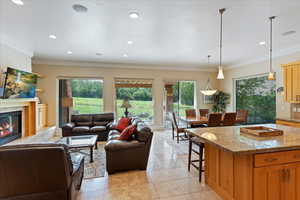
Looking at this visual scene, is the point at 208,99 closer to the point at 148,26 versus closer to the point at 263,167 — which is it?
the point at 148,26

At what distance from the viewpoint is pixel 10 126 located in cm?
451

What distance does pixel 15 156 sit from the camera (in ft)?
5.24

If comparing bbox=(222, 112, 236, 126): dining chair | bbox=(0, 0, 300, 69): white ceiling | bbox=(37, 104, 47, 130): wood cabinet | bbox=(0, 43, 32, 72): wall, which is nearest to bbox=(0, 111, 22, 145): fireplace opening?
bbox=(37, 104, 47, 130): wood cabinet

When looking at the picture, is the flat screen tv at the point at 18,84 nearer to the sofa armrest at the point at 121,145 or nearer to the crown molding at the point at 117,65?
the crown molding at the point at 117,65

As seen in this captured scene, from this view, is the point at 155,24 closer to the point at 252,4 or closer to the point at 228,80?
the point at 252,4

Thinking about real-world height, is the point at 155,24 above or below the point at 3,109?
above

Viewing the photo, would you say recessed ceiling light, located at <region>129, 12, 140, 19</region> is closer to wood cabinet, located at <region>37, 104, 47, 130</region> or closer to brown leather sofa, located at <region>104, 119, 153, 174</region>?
brown leather sofa, located at <region>104, 119, 153, 174</region>

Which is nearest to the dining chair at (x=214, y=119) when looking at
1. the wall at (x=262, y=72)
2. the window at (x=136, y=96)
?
the wall at (x=262, y=72)

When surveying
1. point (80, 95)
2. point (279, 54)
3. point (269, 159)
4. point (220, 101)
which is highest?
point (279, 54)

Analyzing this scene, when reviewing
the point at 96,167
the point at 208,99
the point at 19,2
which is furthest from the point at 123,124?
the point at 208,99

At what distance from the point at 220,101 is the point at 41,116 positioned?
745 centimetres

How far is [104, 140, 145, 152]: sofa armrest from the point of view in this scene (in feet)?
9.27

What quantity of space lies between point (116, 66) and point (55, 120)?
3.22 metres

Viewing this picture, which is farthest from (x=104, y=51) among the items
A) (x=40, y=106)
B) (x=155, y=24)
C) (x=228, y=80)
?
(x=228, y=80)
